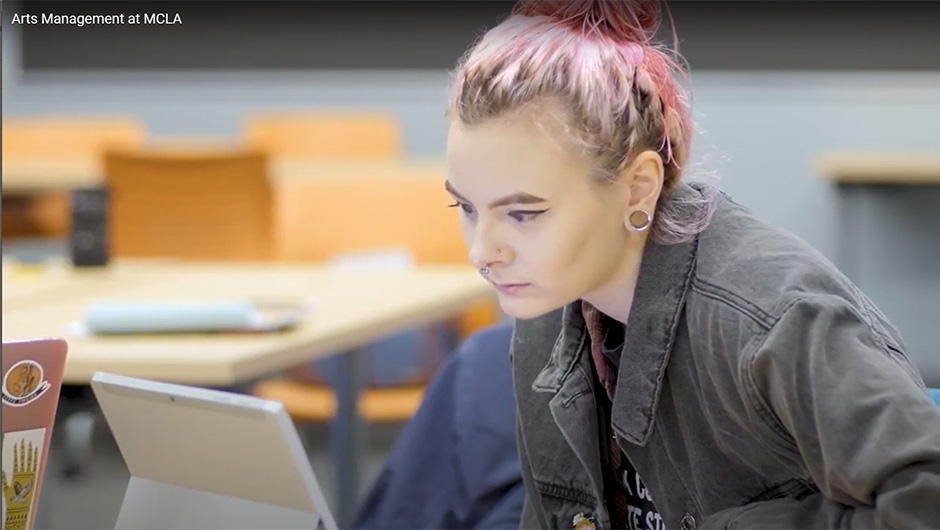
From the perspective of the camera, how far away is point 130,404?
112 centimetres

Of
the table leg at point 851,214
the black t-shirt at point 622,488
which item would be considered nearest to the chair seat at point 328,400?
the black t-shirt at point 622,488

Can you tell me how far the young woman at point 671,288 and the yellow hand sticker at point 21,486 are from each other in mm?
391

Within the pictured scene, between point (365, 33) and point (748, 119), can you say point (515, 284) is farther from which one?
point (748, 119)

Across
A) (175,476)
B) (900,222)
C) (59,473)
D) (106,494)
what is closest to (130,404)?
(175,476)

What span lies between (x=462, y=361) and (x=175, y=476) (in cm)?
56

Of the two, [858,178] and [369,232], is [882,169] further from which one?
[369,232]

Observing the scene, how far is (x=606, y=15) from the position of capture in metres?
1.07

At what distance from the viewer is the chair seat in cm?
282

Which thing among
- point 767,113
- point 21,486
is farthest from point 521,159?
point 767,113

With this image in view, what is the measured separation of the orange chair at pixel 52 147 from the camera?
187 inches

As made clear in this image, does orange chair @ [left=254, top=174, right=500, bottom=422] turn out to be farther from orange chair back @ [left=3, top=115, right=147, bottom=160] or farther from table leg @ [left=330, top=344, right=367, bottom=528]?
orange chair back @ [left=3, top=115, right=147, bottom=160]

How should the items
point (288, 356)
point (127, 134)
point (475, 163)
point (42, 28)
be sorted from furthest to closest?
point (127, 134), point (288, 356), point (42, 28), point (475, 163)

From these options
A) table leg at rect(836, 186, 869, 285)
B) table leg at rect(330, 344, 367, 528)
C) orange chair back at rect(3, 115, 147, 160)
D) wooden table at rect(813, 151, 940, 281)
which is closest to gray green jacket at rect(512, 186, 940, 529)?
table leg at rect(330, 344, 367, 528)

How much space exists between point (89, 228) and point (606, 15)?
173 centimetres
